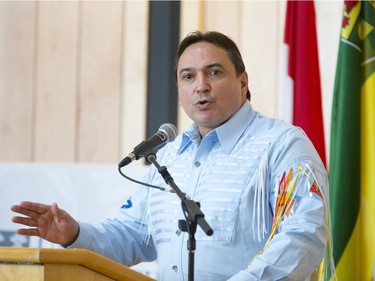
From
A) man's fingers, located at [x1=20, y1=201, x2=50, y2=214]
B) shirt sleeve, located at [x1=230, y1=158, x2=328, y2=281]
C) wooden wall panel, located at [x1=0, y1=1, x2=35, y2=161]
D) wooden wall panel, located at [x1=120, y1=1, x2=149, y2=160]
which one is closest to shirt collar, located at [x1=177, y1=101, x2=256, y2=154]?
shirt sleeve, located at [x1=230, y1=158, x2=328, y2=281]

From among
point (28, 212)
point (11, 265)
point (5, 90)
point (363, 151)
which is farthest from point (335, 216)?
point (5, 90)

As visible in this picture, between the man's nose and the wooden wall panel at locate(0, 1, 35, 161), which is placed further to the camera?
the wooden wall panel at locate(0, 1, 35, 161)

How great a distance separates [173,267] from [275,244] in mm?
414

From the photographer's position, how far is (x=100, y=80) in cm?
480

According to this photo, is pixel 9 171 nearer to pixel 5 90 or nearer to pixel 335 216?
pixel 5 90

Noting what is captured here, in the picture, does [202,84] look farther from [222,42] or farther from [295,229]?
[295,229]

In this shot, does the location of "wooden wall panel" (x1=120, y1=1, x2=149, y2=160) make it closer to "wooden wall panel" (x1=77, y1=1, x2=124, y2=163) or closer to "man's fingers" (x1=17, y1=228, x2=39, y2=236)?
"wooden wall panel" (x1=77, y1=1, x2=124, y2=163)

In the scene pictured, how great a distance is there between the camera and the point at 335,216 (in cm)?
349

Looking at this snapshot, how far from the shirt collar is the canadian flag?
890 mm

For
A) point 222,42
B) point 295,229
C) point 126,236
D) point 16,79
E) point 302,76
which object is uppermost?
point 222,42

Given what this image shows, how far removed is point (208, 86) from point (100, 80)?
2.11 meters

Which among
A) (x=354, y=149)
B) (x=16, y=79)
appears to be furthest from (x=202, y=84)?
(x=16, y=79)

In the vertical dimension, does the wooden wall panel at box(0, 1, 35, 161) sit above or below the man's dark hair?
below

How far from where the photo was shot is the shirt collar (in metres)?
2.74
